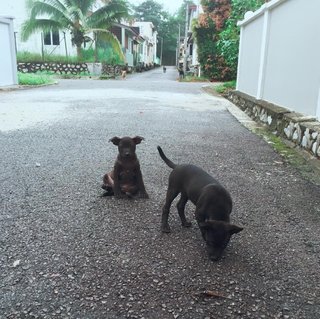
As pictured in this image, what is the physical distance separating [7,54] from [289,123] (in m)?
13.8

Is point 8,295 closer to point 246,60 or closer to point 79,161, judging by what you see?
point 79,161

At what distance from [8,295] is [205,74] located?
81.1 feet

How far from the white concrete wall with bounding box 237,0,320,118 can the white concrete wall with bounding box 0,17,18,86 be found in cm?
1061

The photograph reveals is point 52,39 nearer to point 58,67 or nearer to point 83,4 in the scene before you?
point 58,67

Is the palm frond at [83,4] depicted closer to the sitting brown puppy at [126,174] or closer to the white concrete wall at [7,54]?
the white concrete wall at [7,54]

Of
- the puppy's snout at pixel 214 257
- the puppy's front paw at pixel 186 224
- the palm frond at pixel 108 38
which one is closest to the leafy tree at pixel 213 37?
→ the palm frond at pixel 108 38

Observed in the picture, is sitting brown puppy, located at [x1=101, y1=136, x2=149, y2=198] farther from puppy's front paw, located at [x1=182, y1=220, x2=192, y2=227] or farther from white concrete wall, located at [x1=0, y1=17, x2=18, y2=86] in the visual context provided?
white concrete wall, located at [x1=0, y1=17, x2=18, y2=86]

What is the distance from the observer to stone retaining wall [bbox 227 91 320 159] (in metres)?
4.98

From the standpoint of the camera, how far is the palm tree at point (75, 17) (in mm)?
25672

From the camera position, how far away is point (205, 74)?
2553cm

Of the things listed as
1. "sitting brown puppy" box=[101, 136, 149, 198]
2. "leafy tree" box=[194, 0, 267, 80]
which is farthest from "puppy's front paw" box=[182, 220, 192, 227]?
"leafy tree" box=[194, 0, 267, 80]

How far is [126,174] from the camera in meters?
3.48

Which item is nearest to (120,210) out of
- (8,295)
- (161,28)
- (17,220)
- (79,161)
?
(17,220)

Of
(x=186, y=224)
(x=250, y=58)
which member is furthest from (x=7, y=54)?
(x=186, y=224)
